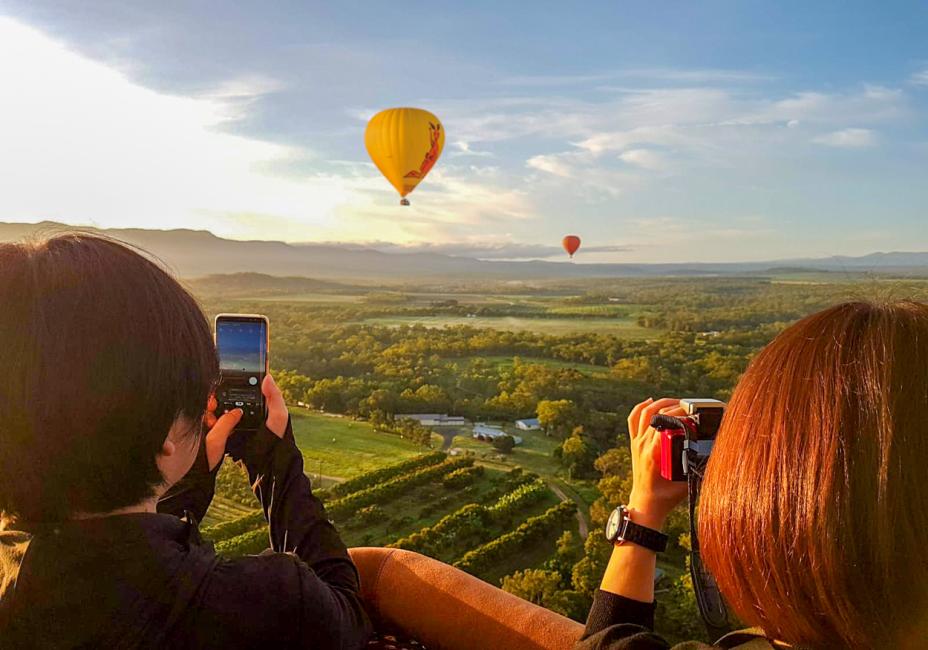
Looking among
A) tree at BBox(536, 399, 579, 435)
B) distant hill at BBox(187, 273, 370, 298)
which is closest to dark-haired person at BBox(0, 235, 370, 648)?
tree at BBox(536, 399, 579, 435)

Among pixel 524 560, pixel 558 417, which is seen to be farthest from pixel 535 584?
pixel 558 417

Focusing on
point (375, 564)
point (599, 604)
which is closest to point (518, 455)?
point (375, 564)

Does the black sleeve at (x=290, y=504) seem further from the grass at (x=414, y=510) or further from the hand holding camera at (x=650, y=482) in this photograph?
the grass at (x=414, y=510)

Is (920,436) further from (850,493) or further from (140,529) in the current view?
(140,529)

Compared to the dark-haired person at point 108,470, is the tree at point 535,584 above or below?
below

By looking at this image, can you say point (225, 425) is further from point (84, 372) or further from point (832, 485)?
point (832, 485)

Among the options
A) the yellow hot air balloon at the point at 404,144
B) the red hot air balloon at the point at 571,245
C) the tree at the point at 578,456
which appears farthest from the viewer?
the red hot air balloon at the point at 571,245

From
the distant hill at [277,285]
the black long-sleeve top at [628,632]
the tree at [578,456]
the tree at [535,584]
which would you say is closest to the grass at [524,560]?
the tree at [535,584]
